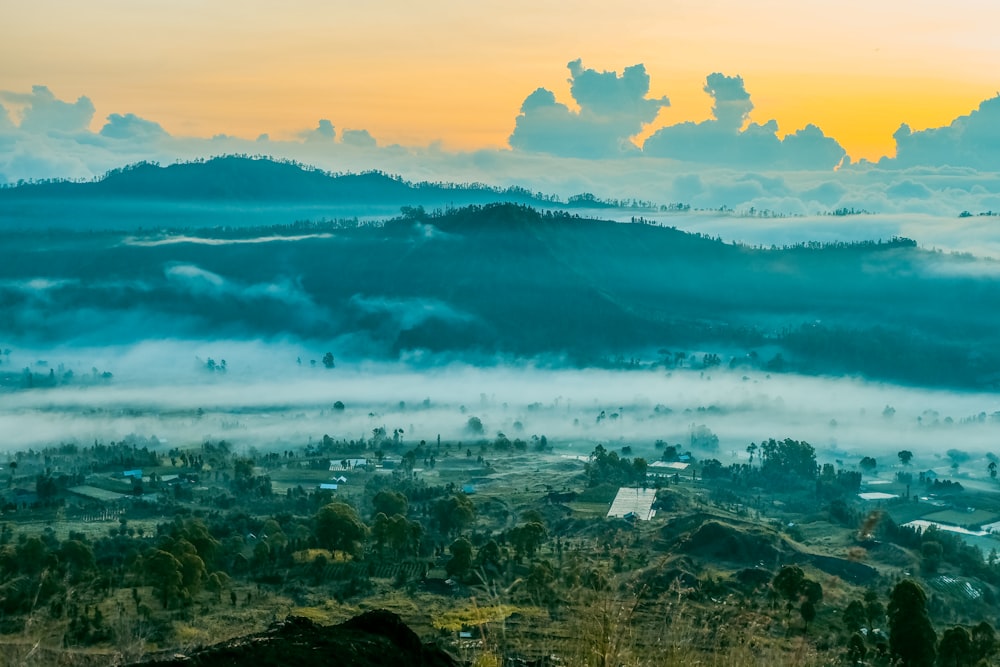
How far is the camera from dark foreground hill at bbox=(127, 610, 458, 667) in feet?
56.9

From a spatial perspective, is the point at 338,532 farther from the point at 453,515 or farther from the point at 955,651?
the point at 955,651

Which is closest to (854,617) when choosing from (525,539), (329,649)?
(525,539)

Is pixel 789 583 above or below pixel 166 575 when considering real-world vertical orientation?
above

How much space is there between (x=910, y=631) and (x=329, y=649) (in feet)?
103

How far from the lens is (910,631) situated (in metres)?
44.1

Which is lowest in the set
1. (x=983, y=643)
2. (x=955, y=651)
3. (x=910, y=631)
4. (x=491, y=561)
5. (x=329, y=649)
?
(x=491, y=561)

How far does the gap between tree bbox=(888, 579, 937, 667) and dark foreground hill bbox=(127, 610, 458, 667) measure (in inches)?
1124

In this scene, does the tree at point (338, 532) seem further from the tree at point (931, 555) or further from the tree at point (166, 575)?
the tree at point (931, 555)

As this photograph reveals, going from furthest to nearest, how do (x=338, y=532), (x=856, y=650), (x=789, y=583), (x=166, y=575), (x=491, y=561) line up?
(x=338, y=532)
(x=491, y=561)
(x=166, y=575)
(x=789, y=583)
(x=856, y=650)

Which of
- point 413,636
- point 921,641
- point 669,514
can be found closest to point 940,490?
point 669,514

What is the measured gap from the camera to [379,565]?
69.1 metres

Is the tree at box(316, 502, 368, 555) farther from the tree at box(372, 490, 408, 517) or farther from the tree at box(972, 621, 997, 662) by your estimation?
the tree at box(972, 621, 997, 662)

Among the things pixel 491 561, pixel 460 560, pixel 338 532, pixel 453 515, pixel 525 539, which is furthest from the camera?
pixel 453 515

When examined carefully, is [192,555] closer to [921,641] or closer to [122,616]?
[122,616]
